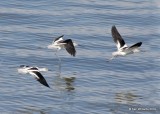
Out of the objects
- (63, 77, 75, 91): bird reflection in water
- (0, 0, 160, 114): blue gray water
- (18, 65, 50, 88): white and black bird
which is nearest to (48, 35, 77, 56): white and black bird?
(0, 0, 160, 114): blue gray water

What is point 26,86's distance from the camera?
719 inches

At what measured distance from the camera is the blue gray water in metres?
17.2

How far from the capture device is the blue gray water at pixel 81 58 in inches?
675

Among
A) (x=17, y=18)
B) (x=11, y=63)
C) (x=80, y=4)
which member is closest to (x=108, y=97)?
(x=11, y=63)

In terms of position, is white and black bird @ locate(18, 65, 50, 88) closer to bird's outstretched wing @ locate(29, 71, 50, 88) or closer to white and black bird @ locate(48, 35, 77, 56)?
bird's outstretched wing @ locate(29, 71, 50, 88)

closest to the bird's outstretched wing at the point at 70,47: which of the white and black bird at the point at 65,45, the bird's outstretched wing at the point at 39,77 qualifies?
the white and black bird at the point at 65,45

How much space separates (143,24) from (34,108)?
10.8 m


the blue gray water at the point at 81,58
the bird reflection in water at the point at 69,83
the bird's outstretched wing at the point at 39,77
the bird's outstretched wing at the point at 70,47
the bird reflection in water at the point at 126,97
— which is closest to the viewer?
the blue gray water at the point at 81,58

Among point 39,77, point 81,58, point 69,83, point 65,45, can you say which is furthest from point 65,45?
point 39,77

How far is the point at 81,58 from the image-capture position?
2162 cm

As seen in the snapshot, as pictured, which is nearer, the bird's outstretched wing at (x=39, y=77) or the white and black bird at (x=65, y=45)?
the bird's outstretched wing at (x=39, y=77)

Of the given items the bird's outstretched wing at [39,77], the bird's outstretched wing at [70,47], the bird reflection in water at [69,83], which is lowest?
the bird reflection in water at [69,83]

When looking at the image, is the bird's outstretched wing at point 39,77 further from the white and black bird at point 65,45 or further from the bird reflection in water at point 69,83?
the white and black bird at point 65,45

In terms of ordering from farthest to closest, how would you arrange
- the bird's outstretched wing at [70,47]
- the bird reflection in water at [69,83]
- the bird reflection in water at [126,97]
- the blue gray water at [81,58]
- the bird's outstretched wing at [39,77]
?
1. the bird's outstretched wing at [70,47]
2. the bird reflection in water at [69,83]
3. the bird reflection in water at [126,97]
4. the bird's outstretched wing at [39,77]
5. the blue gray water at [81,58]
